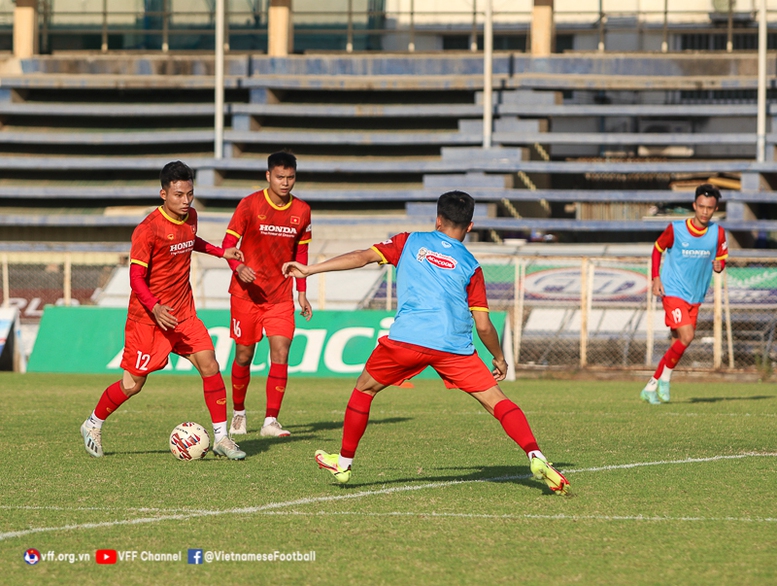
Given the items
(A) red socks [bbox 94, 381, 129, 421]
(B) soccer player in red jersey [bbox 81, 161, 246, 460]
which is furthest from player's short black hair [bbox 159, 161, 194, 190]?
(A) red socks [bbox 94, 381, 129, 421]

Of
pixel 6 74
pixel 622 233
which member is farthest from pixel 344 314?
pixel 6 74

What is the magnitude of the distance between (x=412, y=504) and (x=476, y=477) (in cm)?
113

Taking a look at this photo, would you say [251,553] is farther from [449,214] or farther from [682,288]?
[682,288]

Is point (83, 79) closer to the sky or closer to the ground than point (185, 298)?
closer to the sky

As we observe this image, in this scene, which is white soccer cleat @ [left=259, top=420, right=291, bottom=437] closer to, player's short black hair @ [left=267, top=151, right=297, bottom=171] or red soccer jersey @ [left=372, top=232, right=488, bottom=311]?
player's short black hair @ [left=267, top=151, right=297, bottom=171]

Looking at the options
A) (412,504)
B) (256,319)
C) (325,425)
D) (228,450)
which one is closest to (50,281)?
(325,425)

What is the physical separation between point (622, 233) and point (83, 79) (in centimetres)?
1423

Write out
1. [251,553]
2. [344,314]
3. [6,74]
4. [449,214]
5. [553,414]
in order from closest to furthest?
[251,553] → [449,214] → [553,414] → [344,314] → [6,74]

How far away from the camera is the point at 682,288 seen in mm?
12305

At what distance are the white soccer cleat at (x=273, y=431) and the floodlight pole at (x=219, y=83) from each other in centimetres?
1795

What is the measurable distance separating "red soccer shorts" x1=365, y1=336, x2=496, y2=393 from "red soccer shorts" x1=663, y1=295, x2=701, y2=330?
6.24 metres

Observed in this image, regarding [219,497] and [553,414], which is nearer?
[219,497]

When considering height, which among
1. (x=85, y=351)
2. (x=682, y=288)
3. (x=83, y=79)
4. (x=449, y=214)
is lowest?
(x=85, y=351)

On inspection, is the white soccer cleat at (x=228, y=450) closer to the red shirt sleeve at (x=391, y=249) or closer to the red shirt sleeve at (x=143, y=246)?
the red shirt sleeve at (x=143, y=246)
